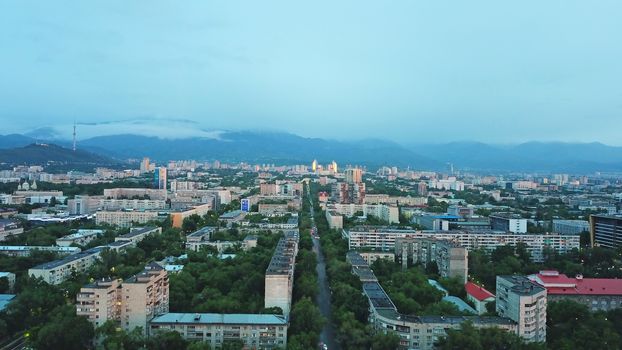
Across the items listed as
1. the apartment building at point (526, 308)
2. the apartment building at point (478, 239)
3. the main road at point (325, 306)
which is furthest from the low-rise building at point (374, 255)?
the apartment building at point (526, 308)

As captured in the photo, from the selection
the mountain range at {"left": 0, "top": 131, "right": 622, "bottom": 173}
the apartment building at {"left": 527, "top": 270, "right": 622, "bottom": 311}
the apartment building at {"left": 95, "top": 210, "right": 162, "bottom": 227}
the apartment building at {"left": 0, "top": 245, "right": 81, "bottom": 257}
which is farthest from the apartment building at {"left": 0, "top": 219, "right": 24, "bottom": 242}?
the mountain range at {"left": 0, "top": 131, "right": 622, "bottom": 173}

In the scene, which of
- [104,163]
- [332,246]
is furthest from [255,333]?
[104,163]

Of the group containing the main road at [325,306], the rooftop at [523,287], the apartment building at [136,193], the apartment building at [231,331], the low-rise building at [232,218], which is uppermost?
the apartment building at [136,193]

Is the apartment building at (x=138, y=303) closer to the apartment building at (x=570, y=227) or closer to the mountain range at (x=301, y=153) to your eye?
the apartment building at (x=570, y=227)

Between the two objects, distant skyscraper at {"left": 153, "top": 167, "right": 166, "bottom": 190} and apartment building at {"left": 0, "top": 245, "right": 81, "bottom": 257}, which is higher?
distant skyscraper at {"left": 153, "top": 167, "right": 166, "bottom": 190}

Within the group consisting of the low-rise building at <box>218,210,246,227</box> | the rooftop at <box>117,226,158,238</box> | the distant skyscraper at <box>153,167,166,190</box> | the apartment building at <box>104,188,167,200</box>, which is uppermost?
the distant skyscraper at <box>153,167,166,190</box>

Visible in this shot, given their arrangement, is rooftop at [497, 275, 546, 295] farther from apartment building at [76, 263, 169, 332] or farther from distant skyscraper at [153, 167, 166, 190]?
distant skyscraper at [153, 167, 166, 190]
